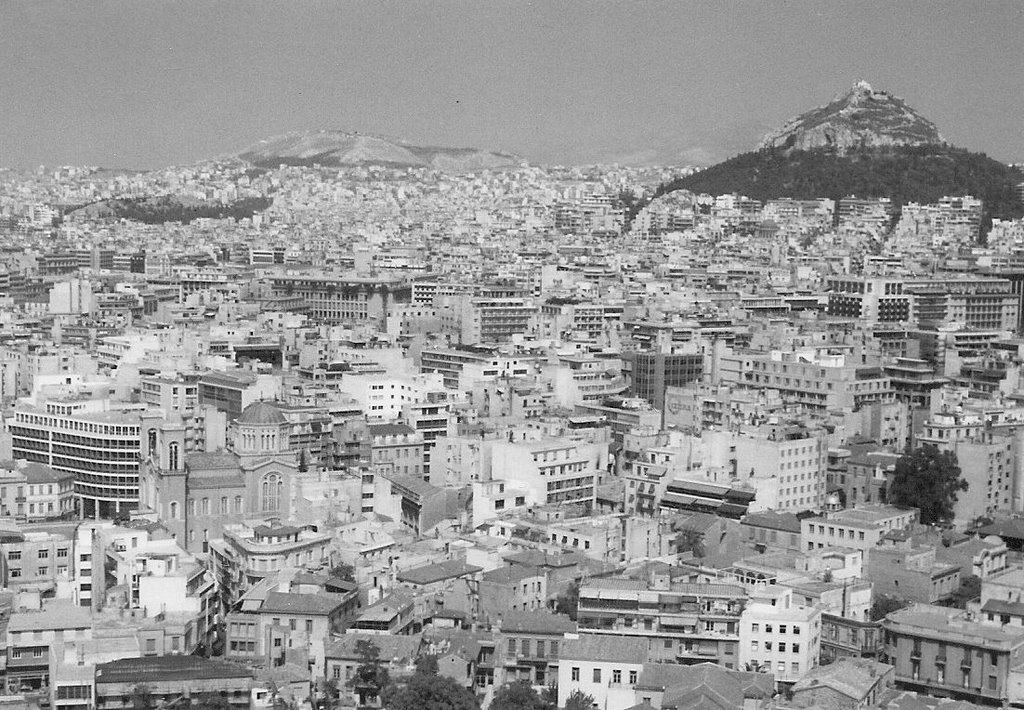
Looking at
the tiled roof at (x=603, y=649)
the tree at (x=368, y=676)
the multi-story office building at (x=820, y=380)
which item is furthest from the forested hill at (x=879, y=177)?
the tree at (x=368, y=676)

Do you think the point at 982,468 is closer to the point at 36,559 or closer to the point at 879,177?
the point at 36,559

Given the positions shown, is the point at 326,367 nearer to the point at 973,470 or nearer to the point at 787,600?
the point at 973,470

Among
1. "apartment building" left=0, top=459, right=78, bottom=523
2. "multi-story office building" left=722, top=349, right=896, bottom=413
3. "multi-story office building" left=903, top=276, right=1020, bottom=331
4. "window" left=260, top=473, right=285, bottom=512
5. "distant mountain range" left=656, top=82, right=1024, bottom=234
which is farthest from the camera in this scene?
"distant mountain range" left=656, top=82, right=1024, bottom=234

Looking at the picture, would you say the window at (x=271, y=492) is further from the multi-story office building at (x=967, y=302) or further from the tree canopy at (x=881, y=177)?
the tree canopy at (x=881, y=177)

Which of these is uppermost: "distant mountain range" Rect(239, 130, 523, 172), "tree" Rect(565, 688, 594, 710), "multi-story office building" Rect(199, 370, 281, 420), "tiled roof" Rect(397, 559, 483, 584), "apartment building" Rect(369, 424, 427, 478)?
"distant mountain range" Rect(239, 130, 523, 172)

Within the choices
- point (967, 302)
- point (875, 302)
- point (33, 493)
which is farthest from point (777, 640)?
point (967, 302)

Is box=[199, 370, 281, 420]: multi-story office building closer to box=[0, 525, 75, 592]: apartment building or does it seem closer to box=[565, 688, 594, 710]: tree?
box=[0, 525, 75, 592]: apartment building

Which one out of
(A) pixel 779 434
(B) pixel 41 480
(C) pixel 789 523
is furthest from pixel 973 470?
(B) pixel 41 480

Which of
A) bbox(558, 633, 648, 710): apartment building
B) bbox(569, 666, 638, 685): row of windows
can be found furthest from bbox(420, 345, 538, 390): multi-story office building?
bbox(569, 666, 638, 685): row of windows
